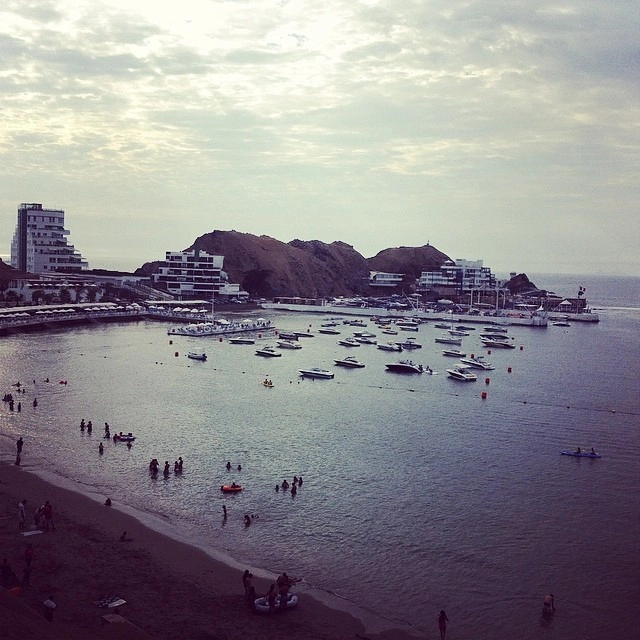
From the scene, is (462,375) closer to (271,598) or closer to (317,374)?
(317,374)

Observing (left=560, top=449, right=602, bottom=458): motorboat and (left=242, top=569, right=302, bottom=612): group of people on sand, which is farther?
(left=560, top=449, right=602, bottom=458): motorboat

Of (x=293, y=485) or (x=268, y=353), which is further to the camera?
(x=268, y=353)

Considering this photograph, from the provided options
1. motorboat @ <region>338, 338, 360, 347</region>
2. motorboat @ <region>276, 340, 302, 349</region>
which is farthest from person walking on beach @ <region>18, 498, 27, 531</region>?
motorboat @ <region>338, 338, 360, 347</region>

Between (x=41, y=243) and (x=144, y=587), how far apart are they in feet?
478

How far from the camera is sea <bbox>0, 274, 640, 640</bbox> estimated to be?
24.9 metres

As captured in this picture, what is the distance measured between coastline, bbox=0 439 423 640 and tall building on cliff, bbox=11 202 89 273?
443 feet

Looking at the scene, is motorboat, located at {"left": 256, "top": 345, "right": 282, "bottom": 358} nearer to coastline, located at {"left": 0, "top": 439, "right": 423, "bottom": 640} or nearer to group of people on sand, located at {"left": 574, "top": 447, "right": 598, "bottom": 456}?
group of people on sand, located at {"left": 574, "top": 447, "right": 598, "bottom": 456}

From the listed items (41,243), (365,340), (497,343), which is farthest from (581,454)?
(41,243)

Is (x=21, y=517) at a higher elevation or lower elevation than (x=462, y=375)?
lower

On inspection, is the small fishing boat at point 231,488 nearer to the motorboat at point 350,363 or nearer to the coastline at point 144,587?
the coastline at point 144,587

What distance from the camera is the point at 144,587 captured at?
23141 mm

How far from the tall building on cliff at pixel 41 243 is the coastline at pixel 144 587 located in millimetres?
134997

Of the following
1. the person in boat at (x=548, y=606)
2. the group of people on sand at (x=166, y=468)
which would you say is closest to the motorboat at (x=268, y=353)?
the group of people on sand at (x=166, y=468)

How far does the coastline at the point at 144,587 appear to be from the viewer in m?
20.6
